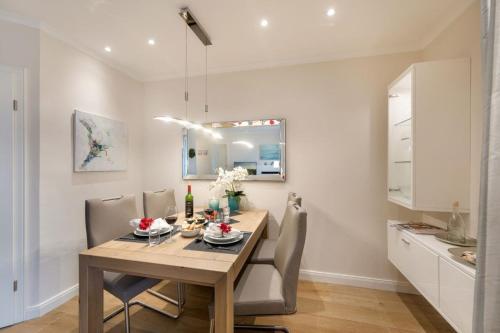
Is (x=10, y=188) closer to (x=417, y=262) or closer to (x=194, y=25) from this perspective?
(x=194, y=25)

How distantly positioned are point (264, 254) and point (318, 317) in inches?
28.9

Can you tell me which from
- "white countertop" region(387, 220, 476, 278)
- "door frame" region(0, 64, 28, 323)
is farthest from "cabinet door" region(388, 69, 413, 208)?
"door frame" region(0, 64, 28, 323)

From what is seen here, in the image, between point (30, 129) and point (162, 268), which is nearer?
point (162, 268)

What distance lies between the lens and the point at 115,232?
73.5 inches

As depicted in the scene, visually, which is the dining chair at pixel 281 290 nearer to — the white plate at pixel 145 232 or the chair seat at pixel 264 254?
the chair seat at pixel 264 254

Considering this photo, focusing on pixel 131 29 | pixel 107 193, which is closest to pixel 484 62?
pixel 131 29

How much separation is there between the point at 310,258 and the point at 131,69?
11.4 feet

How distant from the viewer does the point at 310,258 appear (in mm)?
2592

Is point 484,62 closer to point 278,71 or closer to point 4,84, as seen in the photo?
point 278,71

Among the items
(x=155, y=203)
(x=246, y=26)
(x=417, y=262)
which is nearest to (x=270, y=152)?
(x=246, y=26)

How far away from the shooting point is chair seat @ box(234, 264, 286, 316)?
1360 millimetres

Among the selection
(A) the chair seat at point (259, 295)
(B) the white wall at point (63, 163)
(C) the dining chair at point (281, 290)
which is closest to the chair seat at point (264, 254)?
(A) the chair seat at point (259, 295)

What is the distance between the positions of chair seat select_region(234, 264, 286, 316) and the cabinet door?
54.1 inches

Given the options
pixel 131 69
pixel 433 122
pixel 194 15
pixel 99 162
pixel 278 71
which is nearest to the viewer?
pixel 433 122
